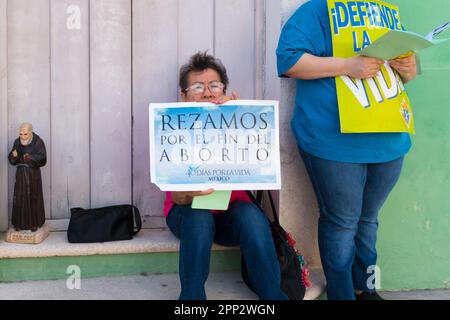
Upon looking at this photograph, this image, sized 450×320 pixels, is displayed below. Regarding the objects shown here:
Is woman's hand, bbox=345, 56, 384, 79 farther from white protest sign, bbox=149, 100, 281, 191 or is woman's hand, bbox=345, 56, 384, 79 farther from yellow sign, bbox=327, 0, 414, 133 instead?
white protest sign, bbox=149, 100, 281, 191

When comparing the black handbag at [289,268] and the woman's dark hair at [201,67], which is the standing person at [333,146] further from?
the woman's dark hair at [201,67]

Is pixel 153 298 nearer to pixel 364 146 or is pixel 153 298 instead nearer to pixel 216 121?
pixel 216 121

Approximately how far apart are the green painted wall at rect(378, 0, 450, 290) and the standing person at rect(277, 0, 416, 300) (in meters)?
0.41

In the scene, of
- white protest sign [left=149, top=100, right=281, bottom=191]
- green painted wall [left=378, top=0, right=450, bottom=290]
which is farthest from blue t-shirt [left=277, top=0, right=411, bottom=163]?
green painted wall [left=378, top=0, right=450, bottom=290]

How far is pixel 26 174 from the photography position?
9.25ft

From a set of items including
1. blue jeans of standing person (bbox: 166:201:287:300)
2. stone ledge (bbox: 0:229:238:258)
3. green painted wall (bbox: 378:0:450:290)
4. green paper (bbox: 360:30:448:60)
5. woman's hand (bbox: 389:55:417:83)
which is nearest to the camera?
green paper (bbox: 360:30:448:60)

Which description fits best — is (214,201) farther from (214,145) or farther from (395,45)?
(395,45)

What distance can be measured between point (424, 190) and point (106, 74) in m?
1.84

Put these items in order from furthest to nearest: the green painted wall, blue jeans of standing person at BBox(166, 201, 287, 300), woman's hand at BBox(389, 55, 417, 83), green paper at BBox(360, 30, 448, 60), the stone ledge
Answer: the green painted wall, the stone ledge, woman's hand at BBox(389, 55, 417, 83), blue jeans of standing person at BBox(166, 201, 287, 300), green paper at BBox(360, 30, 448, 60)

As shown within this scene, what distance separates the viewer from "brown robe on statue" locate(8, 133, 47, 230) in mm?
2820

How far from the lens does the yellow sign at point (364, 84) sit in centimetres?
246

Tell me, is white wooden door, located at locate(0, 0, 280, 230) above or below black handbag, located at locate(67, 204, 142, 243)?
above

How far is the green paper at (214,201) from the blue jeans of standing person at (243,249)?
0.12 ft
